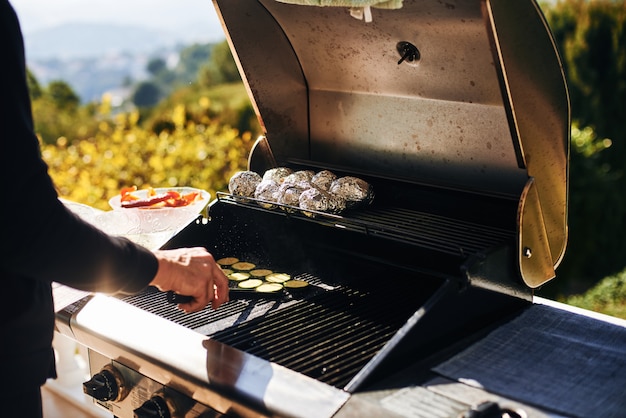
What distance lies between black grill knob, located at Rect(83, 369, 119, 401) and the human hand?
336 mm

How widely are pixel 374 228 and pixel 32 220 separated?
0.93 meters

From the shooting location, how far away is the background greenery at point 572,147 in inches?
177

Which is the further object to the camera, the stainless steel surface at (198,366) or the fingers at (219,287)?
the fingers at (219,287)

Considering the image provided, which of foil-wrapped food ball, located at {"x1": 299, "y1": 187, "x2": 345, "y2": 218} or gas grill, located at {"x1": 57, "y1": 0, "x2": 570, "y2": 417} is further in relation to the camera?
foil-wrapped food ball, located at {"x1": 299, "y1": 187, "x2": 345, "y2": 218}

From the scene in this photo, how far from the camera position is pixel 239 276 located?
207cm

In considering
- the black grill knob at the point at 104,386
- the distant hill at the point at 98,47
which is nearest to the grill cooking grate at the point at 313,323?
the black grill knob at the point at 104,386

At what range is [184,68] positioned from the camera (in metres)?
18.6

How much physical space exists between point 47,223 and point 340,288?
3.07 ft

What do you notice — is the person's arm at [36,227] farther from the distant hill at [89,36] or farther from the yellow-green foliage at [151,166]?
the distant hill at [89,36]

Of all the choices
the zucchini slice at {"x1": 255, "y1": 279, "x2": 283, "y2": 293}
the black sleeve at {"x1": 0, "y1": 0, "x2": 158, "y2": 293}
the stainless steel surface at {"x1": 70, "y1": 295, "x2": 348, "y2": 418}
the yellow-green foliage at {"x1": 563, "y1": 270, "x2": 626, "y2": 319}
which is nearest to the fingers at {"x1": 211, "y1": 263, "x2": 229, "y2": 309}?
the stainless steel surface at {"x1": 70, "y1": 295, "x2": 348, "y2": 418}

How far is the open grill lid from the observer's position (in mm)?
1737

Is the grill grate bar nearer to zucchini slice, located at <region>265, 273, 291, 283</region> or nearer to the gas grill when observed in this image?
the gas grill

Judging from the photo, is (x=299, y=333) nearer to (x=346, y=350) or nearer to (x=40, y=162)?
(x=346, y=350)

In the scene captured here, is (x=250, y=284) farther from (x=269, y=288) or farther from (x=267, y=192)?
(x=267, y=192)
